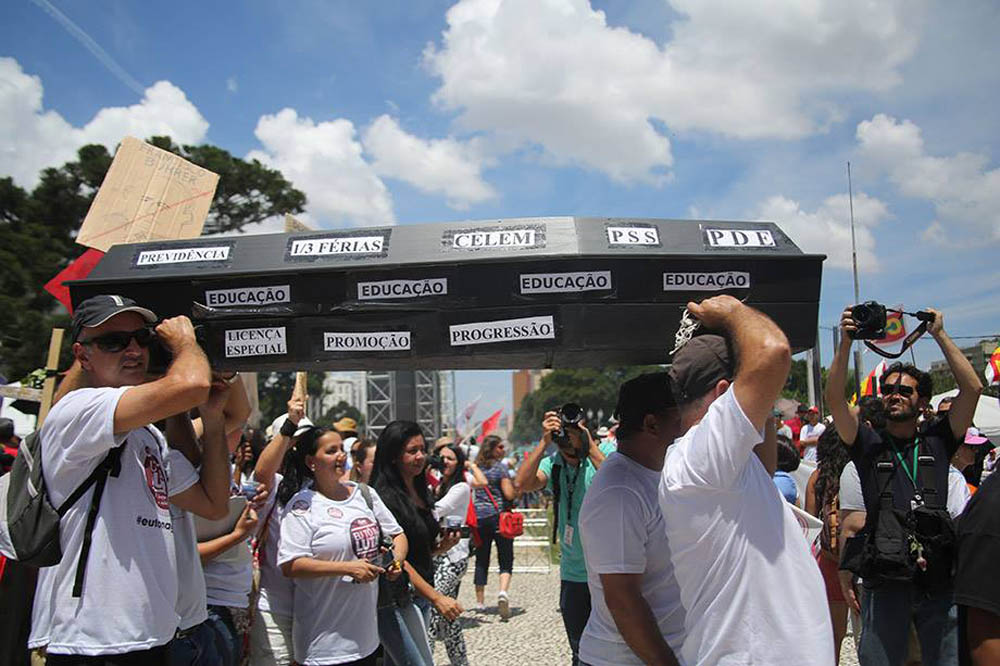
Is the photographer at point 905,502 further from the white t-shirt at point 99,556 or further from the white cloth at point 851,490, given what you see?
the white t-shirt at point 99,556

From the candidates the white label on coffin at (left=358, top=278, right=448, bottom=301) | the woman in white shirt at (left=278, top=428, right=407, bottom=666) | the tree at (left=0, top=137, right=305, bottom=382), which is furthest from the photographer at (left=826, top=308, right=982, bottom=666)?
the tree at (left=0, top=137, right=305, bottom=382)

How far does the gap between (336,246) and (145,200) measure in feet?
4.23

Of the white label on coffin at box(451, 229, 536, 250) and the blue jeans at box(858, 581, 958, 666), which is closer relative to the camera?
the white label on coffin at box(451, 229, 536, 250)

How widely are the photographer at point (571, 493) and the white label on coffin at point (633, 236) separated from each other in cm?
183

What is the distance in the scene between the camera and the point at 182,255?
2.93 metres

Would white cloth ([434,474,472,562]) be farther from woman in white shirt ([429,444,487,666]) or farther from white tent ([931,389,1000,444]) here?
white tent ([931,389,1000,444])

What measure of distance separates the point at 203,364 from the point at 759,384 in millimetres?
1716

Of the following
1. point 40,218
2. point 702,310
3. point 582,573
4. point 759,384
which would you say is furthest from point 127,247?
point 40,218

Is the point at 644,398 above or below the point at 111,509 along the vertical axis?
above

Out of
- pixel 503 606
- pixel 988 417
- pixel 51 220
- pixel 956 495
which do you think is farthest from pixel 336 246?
pixel 51 220

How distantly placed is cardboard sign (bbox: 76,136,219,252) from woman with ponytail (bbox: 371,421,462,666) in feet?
6.51

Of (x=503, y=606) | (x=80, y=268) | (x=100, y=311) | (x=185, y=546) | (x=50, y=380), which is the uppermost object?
(x=80, y=268)

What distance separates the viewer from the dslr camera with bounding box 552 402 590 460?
450cm

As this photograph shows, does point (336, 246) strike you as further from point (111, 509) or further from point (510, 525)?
point (510, 525)
